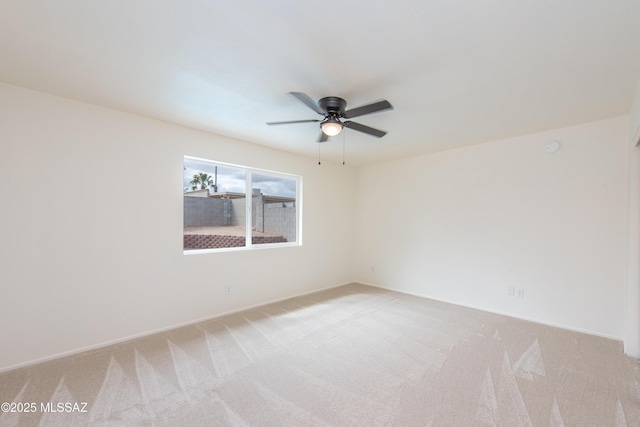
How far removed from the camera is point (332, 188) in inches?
199

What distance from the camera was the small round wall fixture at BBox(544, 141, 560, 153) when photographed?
3256mm

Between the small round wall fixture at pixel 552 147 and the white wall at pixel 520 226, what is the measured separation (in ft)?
0.20

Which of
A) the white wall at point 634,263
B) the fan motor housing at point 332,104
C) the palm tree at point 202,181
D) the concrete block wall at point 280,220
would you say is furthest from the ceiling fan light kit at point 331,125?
the white wall at point 634,263

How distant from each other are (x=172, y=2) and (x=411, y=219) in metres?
4.12

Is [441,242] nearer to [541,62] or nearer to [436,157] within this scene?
[436,157]

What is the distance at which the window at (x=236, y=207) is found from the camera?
3441 mm

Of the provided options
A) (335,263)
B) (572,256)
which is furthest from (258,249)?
(572,256)

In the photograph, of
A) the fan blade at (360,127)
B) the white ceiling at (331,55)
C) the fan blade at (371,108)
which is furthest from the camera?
the fan blade at (360,127)

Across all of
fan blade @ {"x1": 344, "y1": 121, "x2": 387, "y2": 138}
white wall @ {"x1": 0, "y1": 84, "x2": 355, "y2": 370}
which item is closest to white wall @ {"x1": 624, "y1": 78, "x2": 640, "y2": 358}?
fan blade @ {"x1": 344, "y1": 121, "x2": 387, "y2": 138}

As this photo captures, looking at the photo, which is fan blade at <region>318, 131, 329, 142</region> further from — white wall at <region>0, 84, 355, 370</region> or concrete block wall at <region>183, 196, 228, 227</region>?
→ concrete block wall at <region>183, 196, 228, 227</region>

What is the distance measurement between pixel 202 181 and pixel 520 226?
13.6 feet

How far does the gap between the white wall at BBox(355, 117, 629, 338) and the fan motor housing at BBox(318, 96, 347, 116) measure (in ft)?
8.51

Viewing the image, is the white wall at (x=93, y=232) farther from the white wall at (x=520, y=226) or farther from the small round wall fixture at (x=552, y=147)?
the small round wall fixture at (x=552, y=147)

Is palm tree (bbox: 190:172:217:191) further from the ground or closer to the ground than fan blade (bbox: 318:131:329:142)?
closer to the ground
